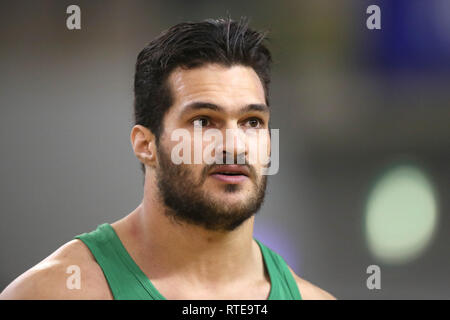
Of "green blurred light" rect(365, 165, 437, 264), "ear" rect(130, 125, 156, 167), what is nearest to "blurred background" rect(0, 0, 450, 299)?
"green blurred light" rect(365, 165, 437, 264)

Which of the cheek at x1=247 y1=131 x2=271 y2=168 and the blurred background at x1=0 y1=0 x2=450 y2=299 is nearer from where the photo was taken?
the cheek at x1=247 y1=131 x2=271 y2=168

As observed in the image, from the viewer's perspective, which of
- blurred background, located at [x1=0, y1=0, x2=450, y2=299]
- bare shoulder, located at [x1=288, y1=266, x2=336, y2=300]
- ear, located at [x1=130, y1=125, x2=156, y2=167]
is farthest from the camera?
blurred background, located at [x1=0, y1=0, x2=450, y2=299]

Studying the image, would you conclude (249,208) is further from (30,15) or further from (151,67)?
(30,15)

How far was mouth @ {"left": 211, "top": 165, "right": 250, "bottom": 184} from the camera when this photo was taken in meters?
2.16

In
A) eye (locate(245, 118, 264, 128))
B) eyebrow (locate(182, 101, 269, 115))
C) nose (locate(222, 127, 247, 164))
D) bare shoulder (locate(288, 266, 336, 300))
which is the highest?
eyebrow (locate(182, 101, 269, 115))

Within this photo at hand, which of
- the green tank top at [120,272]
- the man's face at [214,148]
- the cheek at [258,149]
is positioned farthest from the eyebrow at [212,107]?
the green tank top at [120,272]

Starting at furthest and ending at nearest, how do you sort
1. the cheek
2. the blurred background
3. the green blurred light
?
the green blurred light → the blurred background → the cheek

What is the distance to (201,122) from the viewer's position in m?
2.21

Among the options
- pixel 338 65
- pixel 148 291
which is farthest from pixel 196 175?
pixel 338 65

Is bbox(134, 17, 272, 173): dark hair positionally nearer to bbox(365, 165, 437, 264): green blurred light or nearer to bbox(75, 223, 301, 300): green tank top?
bbox(75, 223, 301, 300): green tank top

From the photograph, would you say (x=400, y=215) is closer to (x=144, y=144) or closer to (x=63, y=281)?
(x=144, y=144)

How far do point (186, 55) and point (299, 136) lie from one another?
143 cm

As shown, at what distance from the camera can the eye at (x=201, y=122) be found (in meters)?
2.20

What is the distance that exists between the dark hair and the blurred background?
0.65 metres
